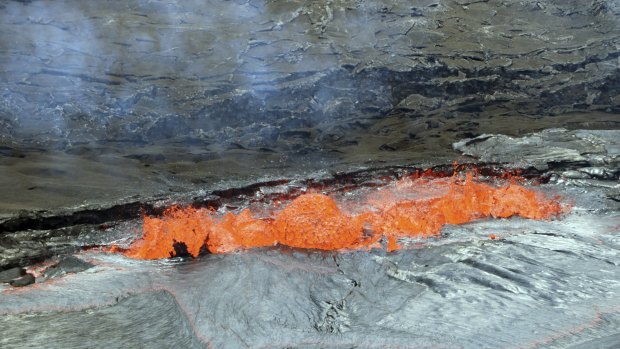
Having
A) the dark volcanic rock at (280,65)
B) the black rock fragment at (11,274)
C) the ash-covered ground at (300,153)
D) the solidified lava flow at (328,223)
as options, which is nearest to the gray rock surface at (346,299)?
the ash-covered ground at (300,153)

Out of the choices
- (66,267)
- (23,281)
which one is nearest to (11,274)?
(23,281)

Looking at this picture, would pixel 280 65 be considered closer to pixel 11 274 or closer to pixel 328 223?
pixel 328 223

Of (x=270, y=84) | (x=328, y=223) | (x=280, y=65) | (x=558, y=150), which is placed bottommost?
(x=558, y=150)

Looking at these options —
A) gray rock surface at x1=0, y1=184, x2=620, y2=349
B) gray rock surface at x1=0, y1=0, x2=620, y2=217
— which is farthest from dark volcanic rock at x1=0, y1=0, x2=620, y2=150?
gray rock surface at x1=0, y1=184, x2=620, y2=349

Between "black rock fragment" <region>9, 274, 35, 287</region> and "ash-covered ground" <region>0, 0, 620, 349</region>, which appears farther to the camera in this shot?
"black rock fragment" <region>9, 274, 35, 287</region>

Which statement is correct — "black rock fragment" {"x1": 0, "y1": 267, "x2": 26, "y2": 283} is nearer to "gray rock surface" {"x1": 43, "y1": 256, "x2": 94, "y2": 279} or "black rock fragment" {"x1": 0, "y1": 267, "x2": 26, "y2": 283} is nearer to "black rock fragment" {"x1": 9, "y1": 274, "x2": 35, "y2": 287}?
"black rock fragment" {"x1": 9, "y1": 274, "x2": 35, "y2": 287}

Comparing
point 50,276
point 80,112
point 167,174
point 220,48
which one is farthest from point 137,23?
point 50,276
